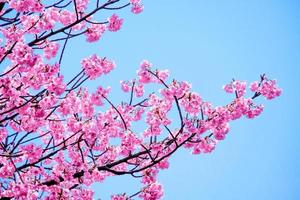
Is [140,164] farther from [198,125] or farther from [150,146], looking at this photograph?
[198,125]

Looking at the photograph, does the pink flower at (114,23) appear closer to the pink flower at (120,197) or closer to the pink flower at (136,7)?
the pink flower at (136,7)

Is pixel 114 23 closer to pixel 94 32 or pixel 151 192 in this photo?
pixel 94 32

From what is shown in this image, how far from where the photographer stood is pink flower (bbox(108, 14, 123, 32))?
11414 mm

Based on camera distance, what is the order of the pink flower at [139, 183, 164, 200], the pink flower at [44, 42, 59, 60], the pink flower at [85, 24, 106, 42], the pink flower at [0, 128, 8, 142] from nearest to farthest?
the pink flower at [0, 128, 8, 142] < the pink flower at [139, 183, 164, 200] < the pink flower at [44, 42, 59, 60] < the pink flower at [85, 24, 106, 42]

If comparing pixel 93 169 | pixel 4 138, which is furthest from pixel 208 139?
pixel 4 138

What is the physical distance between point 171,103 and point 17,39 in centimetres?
411

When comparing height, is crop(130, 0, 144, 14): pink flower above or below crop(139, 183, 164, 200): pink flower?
above

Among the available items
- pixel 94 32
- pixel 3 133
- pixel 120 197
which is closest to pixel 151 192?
pixel 120 197

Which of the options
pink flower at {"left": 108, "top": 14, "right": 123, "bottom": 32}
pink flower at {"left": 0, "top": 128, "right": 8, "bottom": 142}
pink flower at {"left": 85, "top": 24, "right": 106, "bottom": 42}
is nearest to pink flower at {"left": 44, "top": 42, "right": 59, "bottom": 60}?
pink flower at {"left": 85, "top": 24, "right": 106, "bottom": 42}

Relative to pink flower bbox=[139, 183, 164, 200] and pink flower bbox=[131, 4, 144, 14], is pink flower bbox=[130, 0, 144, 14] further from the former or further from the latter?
pink flower bbox=[139, 183, 164, 200]

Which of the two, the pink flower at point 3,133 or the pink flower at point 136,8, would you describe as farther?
the pink flower at point 136,8

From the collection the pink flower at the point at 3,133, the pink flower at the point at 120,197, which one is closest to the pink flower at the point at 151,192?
the pink flower at the point at 120,197

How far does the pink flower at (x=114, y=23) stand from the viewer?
11.4 metres

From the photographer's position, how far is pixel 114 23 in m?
11.5
